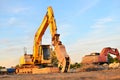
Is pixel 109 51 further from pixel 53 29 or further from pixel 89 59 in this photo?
pixel 53 29

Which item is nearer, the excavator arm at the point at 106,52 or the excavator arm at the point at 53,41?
the excavator arm at the point at 53,41

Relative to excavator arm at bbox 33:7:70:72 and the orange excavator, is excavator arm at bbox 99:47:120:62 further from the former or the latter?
excavator arm at bbox 33:7:70:72

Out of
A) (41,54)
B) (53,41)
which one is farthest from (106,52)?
(53,41)

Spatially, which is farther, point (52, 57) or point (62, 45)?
point (52, 57)

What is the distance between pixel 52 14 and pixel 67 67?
10.3 metres

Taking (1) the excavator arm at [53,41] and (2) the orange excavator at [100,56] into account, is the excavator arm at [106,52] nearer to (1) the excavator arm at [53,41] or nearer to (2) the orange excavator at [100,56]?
(2) the orange excavator at [100,56]

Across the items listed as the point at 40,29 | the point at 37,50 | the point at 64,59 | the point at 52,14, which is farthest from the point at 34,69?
the point at 64,59

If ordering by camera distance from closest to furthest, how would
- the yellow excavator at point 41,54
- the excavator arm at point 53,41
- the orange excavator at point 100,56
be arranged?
1. the excavator arm at point 53,41
2. the yellow excavator at point 41,54
3. the orange excavator at point 100,56

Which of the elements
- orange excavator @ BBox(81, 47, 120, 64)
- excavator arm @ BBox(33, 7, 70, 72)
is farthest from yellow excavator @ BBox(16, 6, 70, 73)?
orange excavator @ BBox(81, 47, 120, 64)

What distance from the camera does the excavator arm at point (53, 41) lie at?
122 ft

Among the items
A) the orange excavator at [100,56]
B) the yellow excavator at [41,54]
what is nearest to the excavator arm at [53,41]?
the yellow excavator at [41,54]

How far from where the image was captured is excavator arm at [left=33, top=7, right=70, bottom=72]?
37275 millimetres

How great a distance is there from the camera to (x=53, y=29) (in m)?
43.4

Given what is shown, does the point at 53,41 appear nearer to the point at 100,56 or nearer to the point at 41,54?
the point at 41,54
